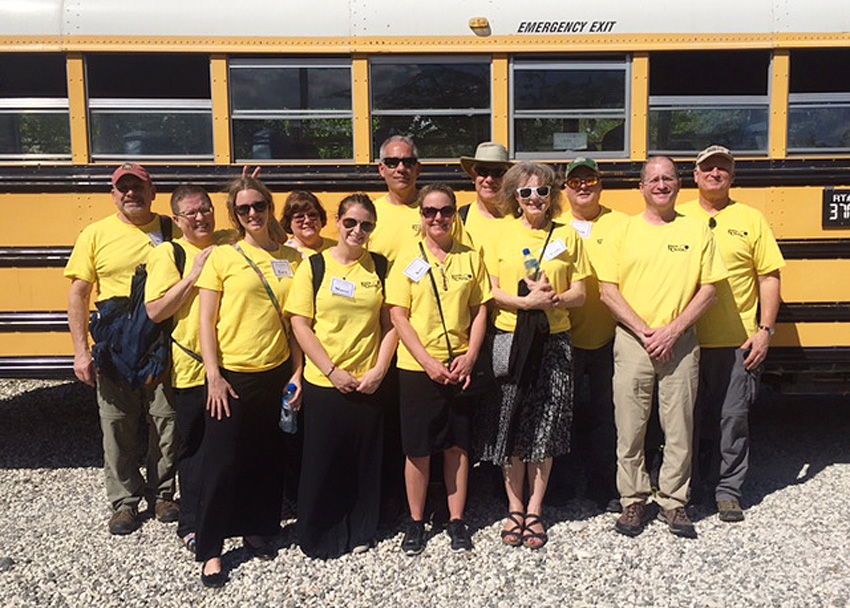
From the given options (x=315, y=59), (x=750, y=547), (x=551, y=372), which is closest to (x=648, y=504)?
(x=750, y=547)

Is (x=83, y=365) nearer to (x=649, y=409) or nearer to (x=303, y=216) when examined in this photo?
(x=303, y=216)

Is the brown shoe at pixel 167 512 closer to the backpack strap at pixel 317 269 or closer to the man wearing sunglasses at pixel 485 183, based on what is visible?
the backpack strap at pixel 317 269

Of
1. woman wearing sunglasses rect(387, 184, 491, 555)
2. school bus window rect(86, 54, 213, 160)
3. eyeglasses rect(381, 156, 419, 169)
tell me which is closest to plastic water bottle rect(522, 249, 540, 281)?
woman wearing sunglasses rect(387, 184, 491, 555)

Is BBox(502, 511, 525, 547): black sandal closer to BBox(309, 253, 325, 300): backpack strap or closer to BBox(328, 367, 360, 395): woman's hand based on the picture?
BBox(328, 367, 360, 395): woman's hand

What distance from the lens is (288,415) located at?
3.00 metres

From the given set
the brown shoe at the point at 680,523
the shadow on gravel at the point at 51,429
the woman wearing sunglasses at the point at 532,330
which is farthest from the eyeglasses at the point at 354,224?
the shadow on gravel at the point at 51,429

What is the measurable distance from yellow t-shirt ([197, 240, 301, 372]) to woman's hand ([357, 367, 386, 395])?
0.37 m

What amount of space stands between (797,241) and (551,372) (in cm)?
166

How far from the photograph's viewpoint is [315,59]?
12.2ft

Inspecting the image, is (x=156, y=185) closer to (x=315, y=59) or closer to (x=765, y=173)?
(x=315, y=59)

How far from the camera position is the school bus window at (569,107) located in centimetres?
375

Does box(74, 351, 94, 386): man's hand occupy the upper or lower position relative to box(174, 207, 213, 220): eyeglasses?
lower

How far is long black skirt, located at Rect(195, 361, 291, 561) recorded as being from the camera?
295cm

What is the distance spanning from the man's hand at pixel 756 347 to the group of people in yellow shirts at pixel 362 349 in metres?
0.52
